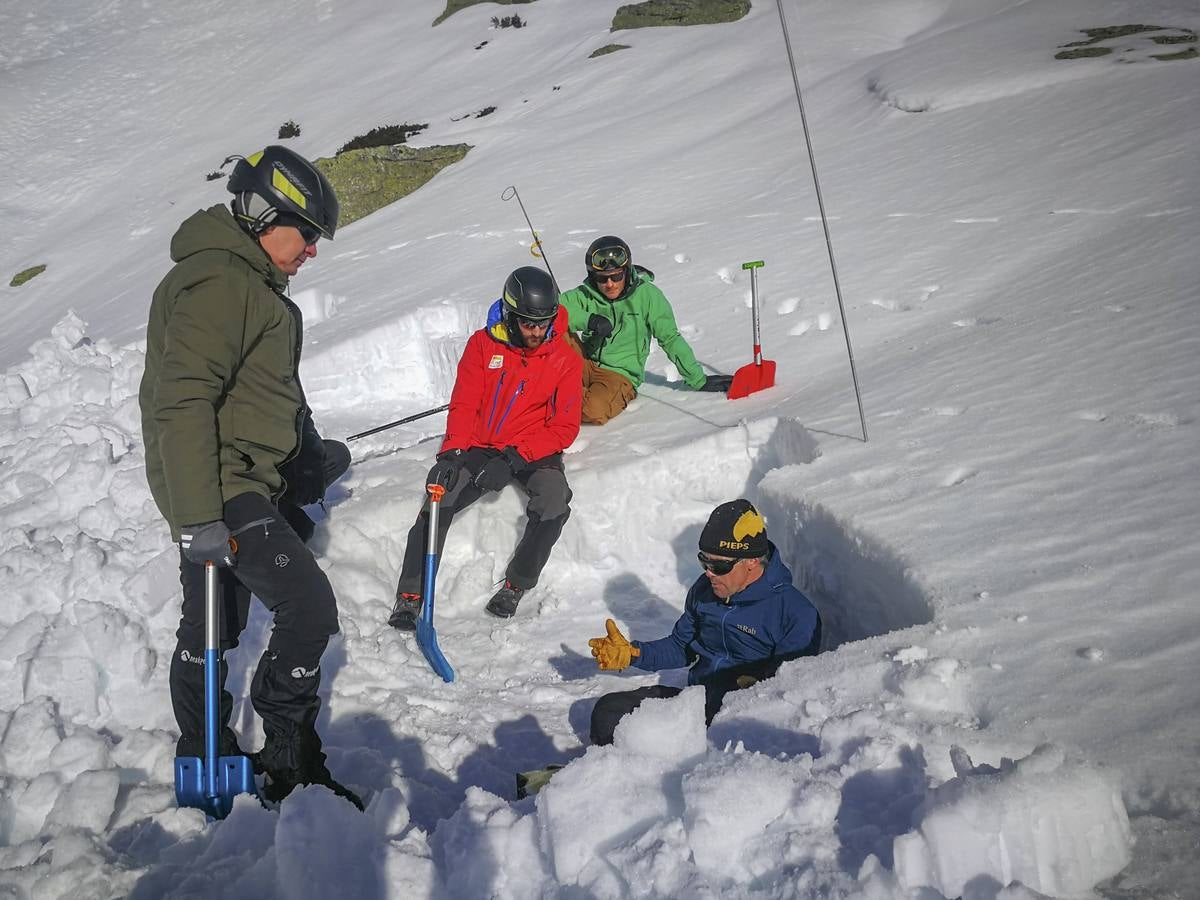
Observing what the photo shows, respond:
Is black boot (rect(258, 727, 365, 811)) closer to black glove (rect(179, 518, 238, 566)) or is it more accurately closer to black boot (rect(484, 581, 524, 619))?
black glove (rect(179, 518, 238, 566))

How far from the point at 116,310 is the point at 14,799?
11.7 m

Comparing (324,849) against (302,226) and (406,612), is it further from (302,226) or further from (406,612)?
(406,612)

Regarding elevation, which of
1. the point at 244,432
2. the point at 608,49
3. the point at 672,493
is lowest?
the point at 672,493

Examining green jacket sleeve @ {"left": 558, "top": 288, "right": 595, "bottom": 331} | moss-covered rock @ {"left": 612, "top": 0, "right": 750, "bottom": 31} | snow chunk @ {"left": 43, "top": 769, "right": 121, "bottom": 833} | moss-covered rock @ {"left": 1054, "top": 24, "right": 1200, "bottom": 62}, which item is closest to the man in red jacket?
green jacket sleeve @ {"left": 558, "top": 288, "right": 595, "bottom": 331}

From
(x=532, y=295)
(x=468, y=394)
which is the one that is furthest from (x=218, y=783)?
(x=532, y=295)

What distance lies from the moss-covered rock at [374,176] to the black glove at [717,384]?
1065 centimetres

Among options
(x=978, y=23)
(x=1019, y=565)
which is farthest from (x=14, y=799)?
(x=978, y=23)

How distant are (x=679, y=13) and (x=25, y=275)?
15.8 meters

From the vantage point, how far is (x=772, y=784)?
2178mm

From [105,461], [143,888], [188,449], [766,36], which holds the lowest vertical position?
[143,888]

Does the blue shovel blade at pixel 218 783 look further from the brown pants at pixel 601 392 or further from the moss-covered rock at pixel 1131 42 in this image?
the moss-covered rock at pixel 1131 42

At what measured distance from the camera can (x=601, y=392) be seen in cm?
636

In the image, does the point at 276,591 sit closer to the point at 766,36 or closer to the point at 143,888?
the point at 143,888

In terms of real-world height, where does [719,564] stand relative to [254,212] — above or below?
below
